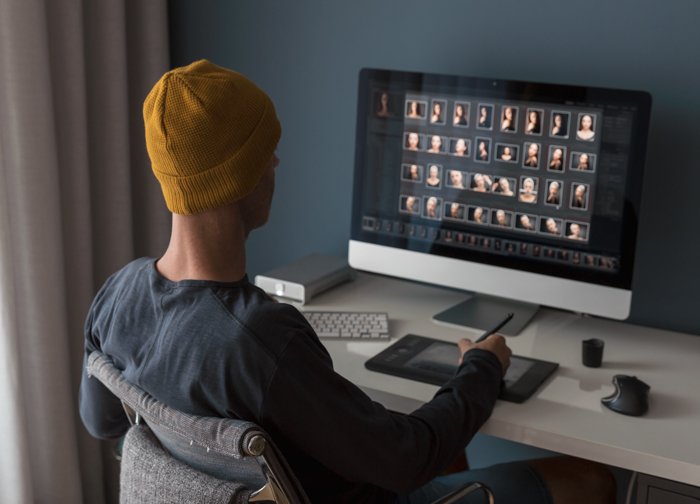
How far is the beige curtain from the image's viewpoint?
2.14 m

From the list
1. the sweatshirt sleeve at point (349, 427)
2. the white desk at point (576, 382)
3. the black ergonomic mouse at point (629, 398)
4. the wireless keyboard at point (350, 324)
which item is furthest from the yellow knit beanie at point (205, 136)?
the black ergonomic mouse at point (629, 398)

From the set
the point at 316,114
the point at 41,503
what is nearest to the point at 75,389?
the point at 41,503

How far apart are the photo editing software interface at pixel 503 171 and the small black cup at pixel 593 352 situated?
142mm

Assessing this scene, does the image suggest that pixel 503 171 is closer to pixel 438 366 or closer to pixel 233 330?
→ pixel 438 366

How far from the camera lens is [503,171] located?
198 centimetres

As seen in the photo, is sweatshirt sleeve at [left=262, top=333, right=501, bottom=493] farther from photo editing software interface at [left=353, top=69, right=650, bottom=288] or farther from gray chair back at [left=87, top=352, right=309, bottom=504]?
photo editing software interface at [left=353, top=69, right=650, bottom=288]

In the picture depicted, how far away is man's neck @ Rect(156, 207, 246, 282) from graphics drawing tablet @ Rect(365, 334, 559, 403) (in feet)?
1.66

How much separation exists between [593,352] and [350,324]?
0.51m

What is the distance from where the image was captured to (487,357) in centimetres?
164

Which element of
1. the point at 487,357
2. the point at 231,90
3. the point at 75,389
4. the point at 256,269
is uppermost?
the point at 231,90

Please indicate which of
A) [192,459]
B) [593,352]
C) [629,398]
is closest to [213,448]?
[192,459]

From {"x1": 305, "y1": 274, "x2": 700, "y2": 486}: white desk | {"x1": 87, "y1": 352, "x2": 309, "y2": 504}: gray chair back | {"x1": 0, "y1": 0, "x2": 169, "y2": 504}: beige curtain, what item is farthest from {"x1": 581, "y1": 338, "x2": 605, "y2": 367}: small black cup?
{"x1": 0, "y1": 0, "x2": 169, "y2": 504}: beige curtain

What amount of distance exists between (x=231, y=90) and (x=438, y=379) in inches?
27.9

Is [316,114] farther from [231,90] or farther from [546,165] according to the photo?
[231,90]
